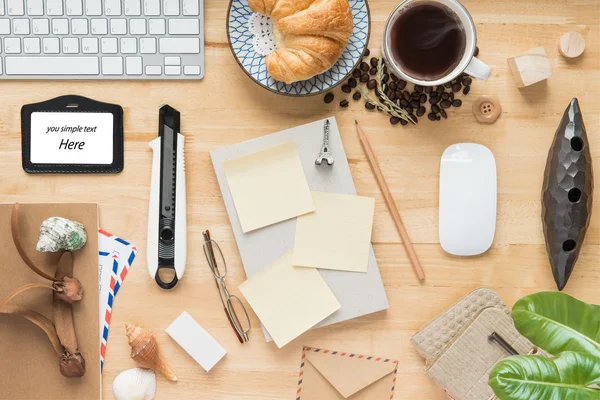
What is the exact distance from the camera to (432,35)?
2.84 feet

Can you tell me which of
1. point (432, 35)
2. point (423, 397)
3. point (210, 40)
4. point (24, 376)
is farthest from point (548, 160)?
point (24, 376)

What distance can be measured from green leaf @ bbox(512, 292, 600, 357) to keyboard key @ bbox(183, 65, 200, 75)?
22.6 inches

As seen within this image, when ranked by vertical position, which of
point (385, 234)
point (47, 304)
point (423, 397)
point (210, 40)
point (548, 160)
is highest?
point (210, 40)

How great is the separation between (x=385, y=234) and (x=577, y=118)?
1.12ft

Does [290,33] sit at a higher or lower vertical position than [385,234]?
higher

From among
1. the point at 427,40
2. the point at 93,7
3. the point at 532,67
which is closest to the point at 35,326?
the point at 93,7

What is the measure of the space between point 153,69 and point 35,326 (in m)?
0.45

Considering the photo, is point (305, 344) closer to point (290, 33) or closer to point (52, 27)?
point (290, 33)

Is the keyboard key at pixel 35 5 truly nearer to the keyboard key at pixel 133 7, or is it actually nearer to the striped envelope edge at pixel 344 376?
the keyboard key at pixel 133 7

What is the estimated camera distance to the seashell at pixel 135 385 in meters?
0.94

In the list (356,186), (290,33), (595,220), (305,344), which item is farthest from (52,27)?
(595,220)

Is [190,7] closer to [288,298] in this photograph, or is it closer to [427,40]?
[427,40]

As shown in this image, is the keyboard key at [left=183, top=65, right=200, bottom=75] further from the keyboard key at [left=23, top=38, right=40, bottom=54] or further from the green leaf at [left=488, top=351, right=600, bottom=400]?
the green leaf at [left=488, top=351, right=600, bottom=400]

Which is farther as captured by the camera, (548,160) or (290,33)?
(548,160)
